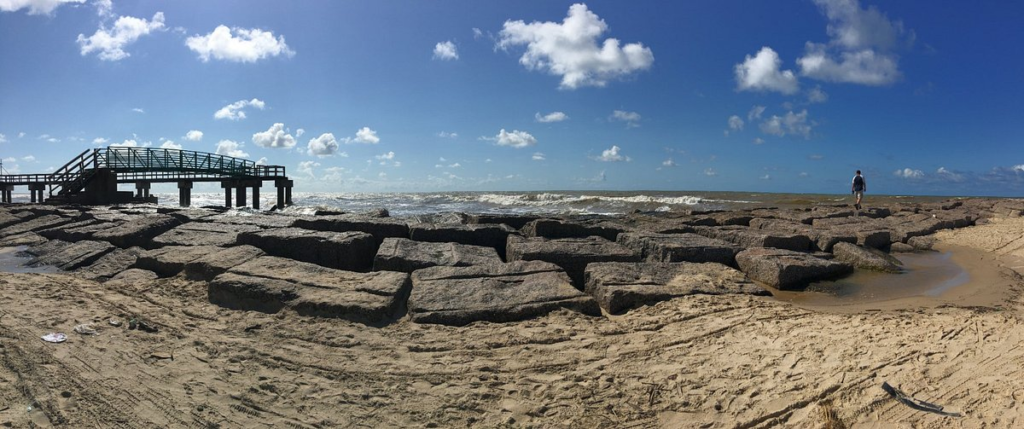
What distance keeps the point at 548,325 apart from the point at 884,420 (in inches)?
93.2

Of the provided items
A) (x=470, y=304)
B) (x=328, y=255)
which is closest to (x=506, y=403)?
(x=470, y=304)

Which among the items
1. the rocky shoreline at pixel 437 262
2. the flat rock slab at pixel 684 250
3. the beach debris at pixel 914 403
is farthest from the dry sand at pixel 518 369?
the flat rock slab at pixel 684 250

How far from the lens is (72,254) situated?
23.6 ft

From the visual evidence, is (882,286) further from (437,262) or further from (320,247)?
(320,247)

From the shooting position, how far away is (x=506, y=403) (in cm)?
301

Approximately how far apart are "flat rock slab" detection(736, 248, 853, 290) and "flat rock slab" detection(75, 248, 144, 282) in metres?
8.43

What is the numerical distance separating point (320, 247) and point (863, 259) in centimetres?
805

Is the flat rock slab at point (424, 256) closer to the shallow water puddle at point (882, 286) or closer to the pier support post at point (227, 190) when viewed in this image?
the shallow water puddle at point (882, 286)

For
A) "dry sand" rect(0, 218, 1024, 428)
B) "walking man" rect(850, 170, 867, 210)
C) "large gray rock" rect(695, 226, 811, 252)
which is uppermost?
"walking man" rect(850, 170, 867, 210)

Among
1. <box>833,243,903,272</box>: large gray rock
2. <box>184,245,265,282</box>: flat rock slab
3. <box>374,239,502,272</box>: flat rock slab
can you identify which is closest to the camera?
<box>184,245,265,282</box>: flat rock slab

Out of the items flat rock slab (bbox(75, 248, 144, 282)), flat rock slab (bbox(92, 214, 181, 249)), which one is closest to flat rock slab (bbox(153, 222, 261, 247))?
flat rock slab (bbox(92, 214, 181, 249))

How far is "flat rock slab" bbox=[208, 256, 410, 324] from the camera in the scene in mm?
4391

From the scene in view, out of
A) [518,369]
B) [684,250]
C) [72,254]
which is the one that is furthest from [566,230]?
[72,254]

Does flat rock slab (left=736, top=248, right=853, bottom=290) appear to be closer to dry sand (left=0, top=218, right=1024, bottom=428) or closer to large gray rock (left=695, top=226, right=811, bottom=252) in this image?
large gray rock (left=695, top=226, right=811, bottom=252)
